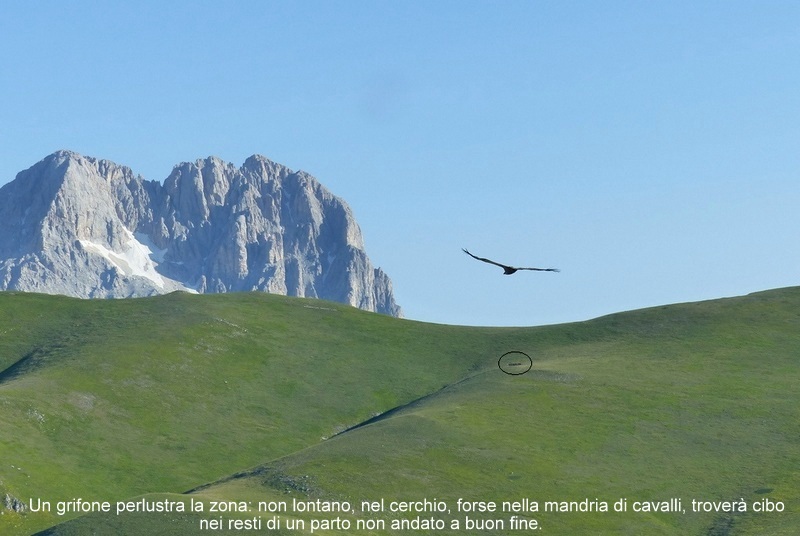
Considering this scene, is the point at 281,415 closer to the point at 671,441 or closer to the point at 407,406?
the point at 407,406

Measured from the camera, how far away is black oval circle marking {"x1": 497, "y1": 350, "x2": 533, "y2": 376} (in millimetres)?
151500

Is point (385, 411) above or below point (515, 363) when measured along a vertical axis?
below

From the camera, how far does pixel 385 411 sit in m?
150

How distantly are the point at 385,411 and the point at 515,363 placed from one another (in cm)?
2064

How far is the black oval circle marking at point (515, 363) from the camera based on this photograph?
15150 centimetres

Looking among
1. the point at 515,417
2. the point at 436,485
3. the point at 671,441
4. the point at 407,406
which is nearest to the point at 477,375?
the point at 407,406

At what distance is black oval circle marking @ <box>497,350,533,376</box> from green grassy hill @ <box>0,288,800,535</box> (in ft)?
5.52

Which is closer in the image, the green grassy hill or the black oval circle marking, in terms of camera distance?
the green grassy hill

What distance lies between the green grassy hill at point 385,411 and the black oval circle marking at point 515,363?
1.68 m

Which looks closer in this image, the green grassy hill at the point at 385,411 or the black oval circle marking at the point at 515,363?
the green grassy hill at the point at 385,411

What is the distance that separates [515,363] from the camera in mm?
160500

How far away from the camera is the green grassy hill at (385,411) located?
107 meters

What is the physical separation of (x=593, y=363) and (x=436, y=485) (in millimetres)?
49651

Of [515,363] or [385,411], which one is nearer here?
[385,411]
